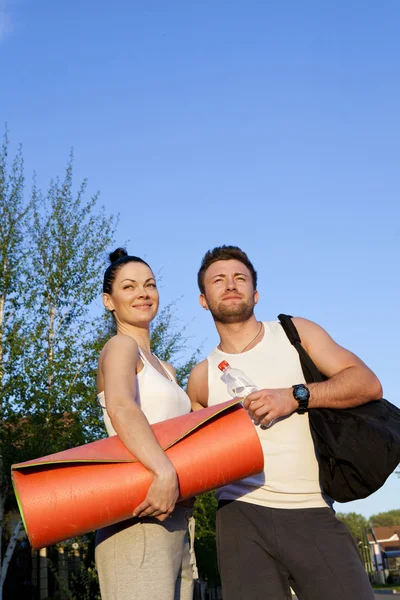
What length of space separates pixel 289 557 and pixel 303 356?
3.41 feet

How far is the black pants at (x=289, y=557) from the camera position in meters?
3.40

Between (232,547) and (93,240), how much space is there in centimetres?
1539

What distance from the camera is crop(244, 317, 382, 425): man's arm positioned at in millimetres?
3439

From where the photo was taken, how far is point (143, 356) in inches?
133

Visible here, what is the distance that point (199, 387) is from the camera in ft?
13.4

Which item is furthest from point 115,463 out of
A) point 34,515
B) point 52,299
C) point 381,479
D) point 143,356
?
point 52,299

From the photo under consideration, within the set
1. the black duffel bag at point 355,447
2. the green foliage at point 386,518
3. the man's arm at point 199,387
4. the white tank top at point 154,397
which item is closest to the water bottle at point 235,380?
the man's arm at point 199,387

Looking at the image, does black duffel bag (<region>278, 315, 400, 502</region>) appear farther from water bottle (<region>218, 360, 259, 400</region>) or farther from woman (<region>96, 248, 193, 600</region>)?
woman (<region>96, 248, 193, 600</region>)

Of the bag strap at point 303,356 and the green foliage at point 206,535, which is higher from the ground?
the bag strap at point 303,356

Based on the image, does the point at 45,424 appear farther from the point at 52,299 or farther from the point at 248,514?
the point at 248,514

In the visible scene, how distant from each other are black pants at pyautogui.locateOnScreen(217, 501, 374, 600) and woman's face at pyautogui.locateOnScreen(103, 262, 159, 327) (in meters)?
1.11

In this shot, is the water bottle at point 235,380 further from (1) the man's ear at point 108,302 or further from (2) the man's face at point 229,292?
(1) the man's ear at point 108,302

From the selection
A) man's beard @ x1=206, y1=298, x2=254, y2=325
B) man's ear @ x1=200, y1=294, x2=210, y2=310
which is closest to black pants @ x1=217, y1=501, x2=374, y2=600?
man's beard @ x1=206, y1=298, x2=254, y2=325

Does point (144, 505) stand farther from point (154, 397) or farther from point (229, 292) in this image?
point (229, 292)
